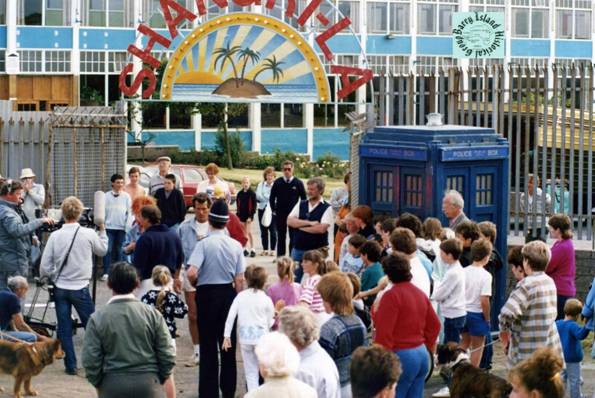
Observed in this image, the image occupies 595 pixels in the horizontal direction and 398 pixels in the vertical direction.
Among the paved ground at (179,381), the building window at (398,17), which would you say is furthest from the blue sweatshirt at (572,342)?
the building window at (398,17)

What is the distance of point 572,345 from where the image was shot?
12.3 metres

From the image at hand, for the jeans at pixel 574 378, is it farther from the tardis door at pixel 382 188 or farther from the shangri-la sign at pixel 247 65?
the shangri-la sign at pixel 247 65

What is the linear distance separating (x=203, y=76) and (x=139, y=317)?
41.9 ft

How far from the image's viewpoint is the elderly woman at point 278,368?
787 cm

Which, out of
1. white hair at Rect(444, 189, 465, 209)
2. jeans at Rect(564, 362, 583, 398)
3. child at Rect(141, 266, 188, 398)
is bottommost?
jeans at Rect(564, 362, 583, 398)

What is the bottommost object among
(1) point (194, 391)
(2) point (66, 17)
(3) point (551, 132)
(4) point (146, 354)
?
(1) point (194, 391)

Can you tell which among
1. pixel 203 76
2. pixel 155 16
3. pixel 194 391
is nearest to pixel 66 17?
pixel 155 16

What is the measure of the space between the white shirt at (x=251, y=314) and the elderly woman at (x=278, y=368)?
412 cm

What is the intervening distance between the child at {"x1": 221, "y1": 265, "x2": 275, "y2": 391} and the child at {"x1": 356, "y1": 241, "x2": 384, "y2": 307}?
1246 millimetres

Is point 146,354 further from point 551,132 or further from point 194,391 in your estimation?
point 551,132

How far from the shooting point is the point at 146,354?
32.0 feet

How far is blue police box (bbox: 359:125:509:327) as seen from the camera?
607 inches

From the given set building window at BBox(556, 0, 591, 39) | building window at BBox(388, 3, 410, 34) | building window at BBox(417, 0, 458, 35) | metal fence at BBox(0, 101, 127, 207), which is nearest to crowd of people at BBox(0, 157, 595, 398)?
metal fence at BBox(0, 101, 127, 207)

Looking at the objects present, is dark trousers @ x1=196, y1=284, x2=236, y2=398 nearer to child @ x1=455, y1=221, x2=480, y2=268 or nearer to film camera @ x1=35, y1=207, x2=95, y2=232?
child @ x1=455, y1=221, x2=480, y2=268
